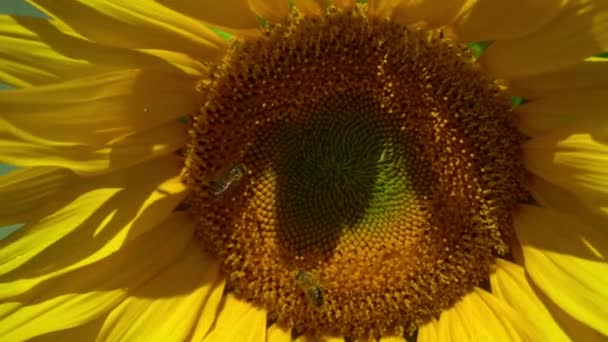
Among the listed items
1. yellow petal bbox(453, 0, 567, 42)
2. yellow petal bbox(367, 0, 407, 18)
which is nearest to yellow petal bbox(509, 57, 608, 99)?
yellow petal bbox(453, 0, 567, 42)

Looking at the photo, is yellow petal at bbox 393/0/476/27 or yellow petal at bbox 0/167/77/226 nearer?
yellow petal at bbox 393/0/476/27

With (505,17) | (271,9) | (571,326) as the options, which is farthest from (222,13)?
(571,326)

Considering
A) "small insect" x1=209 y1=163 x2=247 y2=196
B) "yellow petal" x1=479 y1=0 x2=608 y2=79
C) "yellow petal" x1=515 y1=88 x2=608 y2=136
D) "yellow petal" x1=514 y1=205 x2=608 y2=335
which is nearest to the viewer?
"yellow petal" x1=479 y1=0 x2=608 y2=79

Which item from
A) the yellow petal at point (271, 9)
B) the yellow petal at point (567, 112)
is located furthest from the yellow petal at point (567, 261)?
the yellow petal at point (271, 9)

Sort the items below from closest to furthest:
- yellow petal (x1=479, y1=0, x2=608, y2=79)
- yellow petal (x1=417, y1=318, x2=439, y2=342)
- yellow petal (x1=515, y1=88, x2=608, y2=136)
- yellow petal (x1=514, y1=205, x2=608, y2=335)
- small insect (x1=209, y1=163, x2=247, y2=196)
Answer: yellow petal (x1=479, y1=0, x2=608, y2=79)
yellow petal (x1=515, y1=88, x2=608, y2=136)
yellow petal (x1=514, y1=205, x2=608, y2=335)
small insect (x1=209, y1=163, x2=247, y2=196)
yellow petal (x1=417, y1=318, x2=439, y2=342)

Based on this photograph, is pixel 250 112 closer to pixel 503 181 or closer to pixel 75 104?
pixel 75 104

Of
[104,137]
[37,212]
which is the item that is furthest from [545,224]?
[37,212]

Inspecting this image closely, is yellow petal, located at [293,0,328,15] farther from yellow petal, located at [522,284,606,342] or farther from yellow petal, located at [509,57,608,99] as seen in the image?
yellow petal, located at [522,284,606,342]
